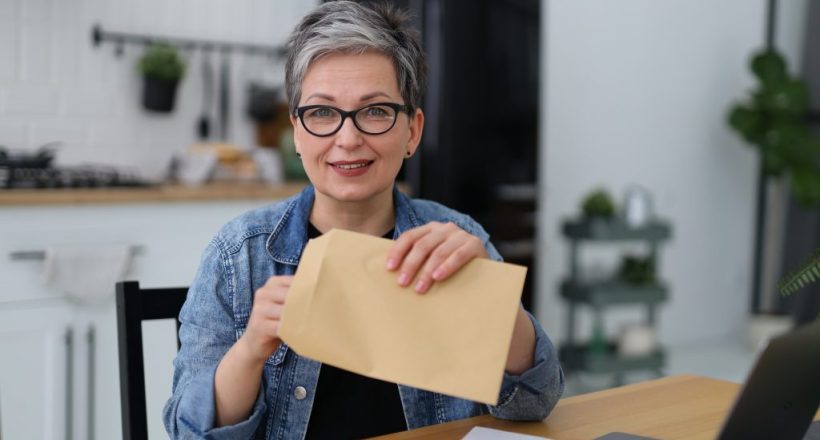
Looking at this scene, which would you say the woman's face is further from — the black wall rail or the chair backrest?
the black wall rail

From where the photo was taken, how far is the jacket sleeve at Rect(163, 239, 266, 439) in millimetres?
1042

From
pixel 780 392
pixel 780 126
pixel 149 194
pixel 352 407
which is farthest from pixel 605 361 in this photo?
pixel 780 392

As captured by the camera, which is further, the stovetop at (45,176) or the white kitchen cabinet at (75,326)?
the stovetop at (45,176)

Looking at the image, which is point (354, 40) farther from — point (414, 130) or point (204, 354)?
point (204, 354)

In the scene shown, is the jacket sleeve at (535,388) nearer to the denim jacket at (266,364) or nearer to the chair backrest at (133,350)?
the denim jacket at (266,364)

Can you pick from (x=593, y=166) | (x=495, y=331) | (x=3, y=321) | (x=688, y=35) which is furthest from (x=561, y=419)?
(x=688, y=35)

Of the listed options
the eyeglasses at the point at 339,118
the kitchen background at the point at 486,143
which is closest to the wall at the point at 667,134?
the kitchen background at the point at 486,143

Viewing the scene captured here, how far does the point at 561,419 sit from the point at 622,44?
340 cm

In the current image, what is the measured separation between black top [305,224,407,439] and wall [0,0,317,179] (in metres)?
2.11

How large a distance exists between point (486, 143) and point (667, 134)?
63.6 inches

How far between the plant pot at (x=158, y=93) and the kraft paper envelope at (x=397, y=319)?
2.29 m

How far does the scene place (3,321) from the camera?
228cm

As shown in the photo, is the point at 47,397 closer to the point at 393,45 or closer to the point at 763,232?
the point at 393,45

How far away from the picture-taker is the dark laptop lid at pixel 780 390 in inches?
31.9
